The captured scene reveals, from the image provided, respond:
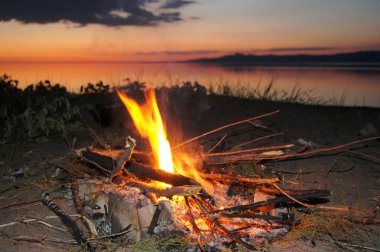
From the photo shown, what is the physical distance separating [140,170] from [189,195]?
2.10 feet

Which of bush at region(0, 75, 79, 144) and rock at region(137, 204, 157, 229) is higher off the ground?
bush at region(0, 75, 79, 144)

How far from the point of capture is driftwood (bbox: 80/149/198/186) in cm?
304

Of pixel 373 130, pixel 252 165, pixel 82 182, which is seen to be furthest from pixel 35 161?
pixel 373 130

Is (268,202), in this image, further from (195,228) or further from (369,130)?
(369,130)

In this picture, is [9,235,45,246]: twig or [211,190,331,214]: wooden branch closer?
[211,190,331,214]: wooden branch

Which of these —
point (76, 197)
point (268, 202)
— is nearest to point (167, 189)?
point (268, 202)

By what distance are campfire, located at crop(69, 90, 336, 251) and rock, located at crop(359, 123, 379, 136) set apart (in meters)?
1.96

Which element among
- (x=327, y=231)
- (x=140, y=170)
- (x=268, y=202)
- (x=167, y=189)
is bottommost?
(x=327, y=231)

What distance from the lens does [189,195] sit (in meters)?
2.89

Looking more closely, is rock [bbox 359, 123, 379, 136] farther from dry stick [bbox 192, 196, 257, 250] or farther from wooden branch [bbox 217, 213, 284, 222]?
dry stick [bbox 192, 196, 257, 250]

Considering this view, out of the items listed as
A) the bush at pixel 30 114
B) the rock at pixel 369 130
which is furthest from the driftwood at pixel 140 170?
the rock at pixel 369 130

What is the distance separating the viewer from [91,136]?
5637mm

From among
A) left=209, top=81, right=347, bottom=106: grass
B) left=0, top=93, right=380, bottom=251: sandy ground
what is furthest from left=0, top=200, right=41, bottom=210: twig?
left=209, top=81, right=347, bottom=106: grass

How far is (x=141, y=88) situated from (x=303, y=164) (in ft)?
13.5
